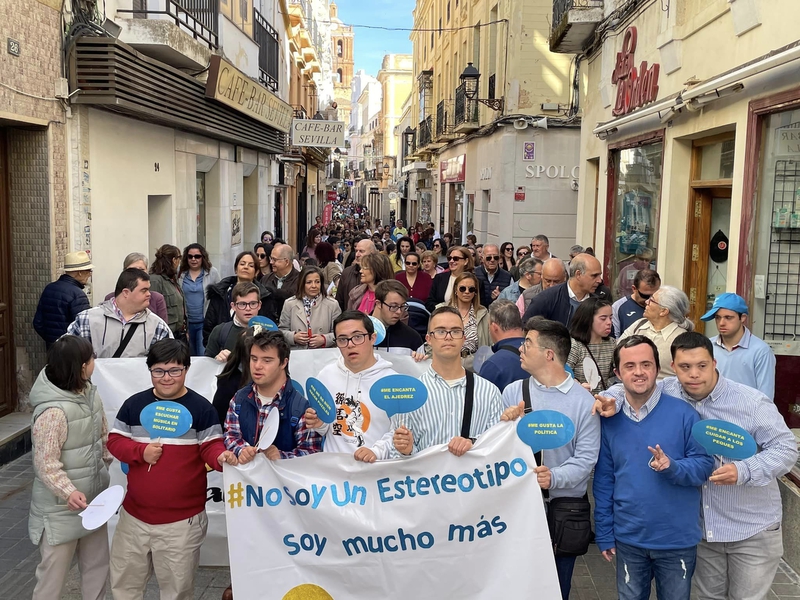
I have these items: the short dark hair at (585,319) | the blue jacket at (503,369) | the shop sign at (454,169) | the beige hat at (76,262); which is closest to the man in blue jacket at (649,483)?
the blue jacket at (503,369)

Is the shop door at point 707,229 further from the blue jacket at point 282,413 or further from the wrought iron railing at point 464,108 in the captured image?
the wrought iron railing at point 464,108

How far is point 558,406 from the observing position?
151 inches

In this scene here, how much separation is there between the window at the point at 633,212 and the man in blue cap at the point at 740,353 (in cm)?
465

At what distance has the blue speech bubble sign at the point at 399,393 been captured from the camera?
3.72m

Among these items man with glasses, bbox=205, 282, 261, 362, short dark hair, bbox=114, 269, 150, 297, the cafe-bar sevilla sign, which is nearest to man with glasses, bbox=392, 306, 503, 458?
man with glasses, bbox=205, 282, 261, 362

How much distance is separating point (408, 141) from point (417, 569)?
40089mm

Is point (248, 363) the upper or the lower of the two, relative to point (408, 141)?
lower

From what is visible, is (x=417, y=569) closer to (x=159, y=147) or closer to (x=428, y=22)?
(x=159, y=147)

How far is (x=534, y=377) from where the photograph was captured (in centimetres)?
397

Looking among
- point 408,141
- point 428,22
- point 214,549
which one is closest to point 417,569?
point 214,549

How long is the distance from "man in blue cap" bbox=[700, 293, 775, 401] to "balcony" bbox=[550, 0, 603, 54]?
28.0ft

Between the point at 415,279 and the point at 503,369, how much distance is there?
13.9ft

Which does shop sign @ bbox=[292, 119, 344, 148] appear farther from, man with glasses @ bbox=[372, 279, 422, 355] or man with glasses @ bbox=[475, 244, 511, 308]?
man with glasses @ bbox=[372, 279, 422, 355]

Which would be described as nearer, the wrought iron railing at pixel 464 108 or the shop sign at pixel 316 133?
the shop sign at pixel 316 133
